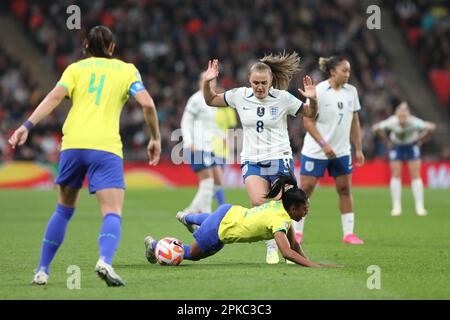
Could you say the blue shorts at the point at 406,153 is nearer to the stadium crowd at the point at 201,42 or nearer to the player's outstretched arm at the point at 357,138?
the player's outstretched arm at the point at 357,138

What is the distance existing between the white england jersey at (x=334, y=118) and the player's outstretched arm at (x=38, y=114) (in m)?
4.79

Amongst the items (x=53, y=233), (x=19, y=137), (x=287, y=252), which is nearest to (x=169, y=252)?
(x=287, y=252)

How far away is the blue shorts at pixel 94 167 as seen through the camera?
7.66 metres

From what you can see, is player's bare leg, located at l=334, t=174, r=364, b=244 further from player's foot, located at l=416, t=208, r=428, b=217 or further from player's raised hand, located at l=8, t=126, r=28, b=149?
player's foot, located at l=416, t=208, r=428, b=217

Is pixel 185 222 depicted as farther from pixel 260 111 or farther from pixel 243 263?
pixel 260 111

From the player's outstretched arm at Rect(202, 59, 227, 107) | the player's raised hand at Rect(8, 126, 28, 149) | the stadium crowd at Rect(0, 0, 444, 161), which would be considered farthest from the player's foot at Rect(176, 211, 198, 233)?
the stadium crowd at Rect(0, 0, 444, 161)

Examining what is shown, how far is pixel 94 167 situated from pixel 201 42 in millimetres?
22806

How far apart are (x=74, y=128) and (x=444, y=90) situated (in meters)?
25.2

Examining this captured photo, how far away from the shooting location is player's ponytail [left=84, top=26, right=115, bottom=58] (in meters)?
7.81

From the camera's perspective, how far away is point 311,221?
51.3 feet

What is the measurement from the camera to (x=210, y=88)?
969 cm

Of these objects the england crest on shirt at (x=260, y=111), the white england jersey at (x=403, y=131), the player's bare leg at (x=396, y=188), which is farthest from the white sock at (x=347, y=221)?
Result: the white england jersey at (x=403, y=131)

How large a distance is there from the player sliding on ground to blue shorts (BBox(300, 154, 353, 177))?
2.59m
